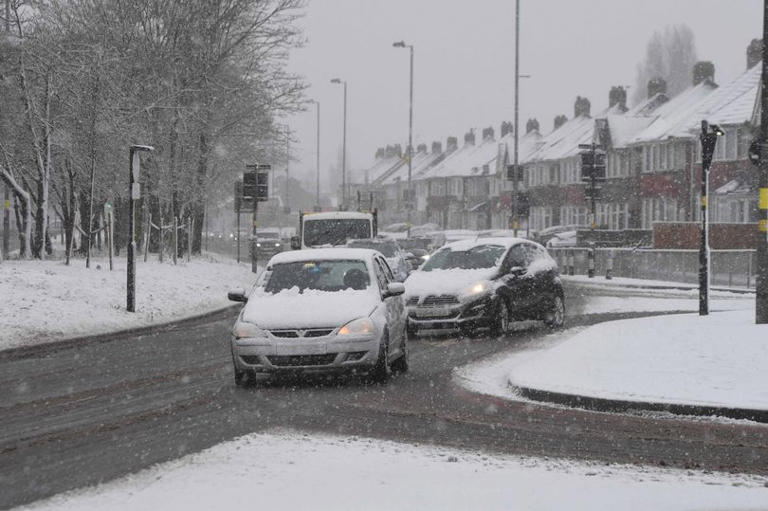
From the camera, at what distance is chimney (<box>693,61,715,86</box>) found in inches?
2734

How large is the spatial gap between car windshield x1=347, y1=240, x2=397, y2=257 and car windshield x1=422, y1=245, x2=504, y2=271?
7220 millimetres

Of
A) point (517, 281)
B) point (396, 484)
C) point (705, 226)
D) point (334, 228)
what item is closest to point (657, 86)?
point (334, 228)

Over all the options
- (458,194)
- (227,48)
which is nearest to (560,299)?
(227,48)

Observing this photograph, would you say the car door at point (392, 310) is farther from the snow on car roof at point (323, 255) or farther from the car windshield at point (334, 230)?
the car windshield at point (334, 230)

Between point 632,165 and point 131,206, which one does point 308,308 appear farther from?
point 632,165

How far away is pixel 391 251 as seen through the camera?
28.6 meters

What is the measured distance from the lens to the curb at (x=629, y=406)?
10609mm

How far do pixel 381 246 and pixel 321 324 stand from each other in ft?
54.0

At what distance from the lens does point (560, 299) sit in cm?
2152

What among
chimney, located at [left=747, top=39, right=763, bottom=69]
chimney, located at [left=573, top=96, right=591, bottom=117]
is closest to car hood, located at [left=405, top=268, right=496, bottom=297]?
chimney, located at [left=747, top=39, right=763, bottom=69]

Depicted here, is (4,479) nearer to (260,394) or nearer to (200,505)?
(200,505)

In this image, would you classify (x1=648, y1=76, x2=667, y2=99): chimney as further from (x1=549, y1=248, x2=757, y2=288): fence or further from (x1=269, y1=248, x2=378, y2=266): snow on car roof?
(x1=269, y1=248, x2=378, y2=266): snow on car roof

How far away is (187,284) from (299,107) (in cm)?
1331

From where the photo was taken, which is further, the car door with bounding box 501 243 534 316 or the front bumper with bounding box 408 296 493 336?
the car door with bounding box 501 243 534 316
